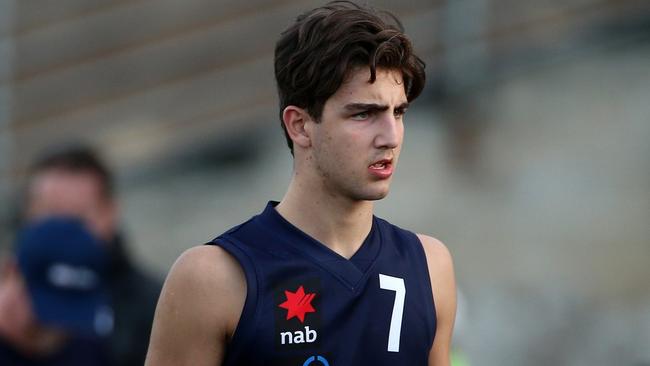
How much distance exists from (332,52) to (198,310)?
2.53ft

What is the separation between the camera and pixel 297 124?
3.80m

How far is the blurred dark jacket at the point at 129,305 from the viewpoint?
5.94 metres

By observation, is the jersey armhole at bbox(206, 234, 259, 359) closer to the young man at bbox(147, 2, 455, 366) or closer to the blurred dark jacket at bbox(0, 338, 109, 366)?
the young man at bbox(147, 2, 455, 366)

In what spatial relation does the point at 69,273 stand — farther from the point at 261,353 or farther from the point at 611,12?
the point at 611,12

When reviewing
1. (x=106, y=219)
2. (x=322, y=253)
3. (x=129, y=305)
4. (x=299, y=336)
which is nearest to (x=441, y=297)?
(x=322, y=253)

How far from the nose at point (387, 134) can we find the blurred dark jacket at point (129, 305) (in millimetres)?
2564

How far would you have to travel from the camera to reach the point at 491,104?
8898 millimetres

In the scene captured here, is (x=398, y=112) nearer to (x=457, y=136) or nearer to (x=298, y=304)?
(x=298, y=304)

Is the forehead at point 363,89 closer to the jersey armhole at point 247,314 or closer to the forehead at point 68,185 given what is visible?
the jersey armhole at point 247,314

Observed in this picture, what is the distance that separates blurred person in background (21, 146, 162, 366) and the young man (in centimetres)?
226

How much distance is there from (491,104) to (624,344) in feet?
7.29

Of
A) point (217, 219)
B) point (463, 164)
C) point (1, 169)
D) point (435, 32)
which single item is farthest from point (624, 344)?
point (1, 169)

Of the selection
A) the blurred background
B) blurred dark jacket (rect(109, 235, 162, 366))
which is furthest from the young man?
the blurred background

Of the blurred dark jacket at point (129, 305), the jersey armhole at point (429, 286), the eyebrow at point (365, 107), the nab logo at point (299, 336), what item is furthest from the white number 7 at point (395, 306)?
the blurred dark jacket at point (129, 305)
